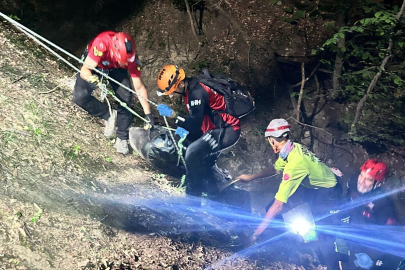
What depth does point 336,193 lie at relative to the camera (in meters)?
5.70

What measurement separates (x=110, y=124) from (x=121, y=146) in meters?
0.46

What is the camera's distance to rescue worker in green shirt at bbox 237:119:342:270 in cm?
496

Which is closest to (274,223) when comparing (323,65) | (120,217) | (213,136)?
(213,136)

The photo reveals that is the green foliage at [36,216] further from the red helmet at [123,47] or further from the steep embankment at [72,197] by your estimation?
the red helmet at [123,47]

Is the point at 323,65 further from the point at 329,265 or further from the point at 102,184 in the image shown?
the point at 102,184

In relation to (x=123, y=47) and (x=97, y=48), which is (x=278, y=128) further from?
(x=97, y=48)

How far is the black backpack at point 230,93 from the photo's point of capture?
509 cm

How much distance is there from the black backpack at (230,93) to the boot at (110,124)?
5.97 feet

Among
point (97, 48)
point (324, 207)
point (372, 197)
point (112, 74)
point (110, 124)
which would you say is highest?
point (97, 48)

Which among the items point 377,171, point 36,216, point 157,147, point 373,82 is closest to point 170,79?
point 157,147

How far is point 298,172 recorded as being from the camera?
4977 mm

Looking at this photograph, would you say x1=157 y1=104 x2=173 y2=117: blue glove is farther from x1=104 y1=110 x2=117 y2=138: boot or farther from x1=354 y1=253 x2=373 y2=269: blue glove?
x1=354 y1=253 x2=373 y2=269: blue glove

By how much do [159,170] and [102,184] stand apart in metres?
1.43

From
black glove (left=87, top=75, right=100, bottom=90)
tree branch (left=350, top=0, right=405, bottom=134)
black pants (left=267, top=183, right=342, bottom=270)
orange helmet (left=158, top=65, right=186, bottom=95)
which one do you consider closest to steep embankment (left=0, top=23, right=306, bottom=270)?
black glove (left=87, top=75, right=100, bottom=90)
